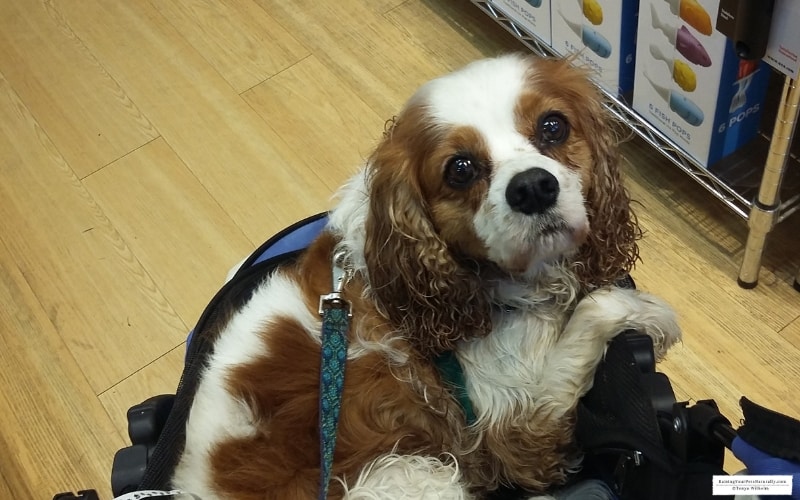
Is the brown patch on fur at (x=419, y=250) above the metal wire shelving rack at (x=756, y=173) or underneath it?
above

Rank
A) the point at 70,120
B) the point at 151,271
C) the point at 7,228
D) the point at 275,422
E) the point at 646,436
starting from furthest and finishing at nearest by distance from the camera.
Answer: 1. the point at 70,120
2. the point at 7,228
3. the point at 151,271
4. the point at 275,422
5. the point at 646,436

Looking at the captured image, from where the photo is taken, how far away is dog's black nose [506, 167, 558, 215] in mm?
996

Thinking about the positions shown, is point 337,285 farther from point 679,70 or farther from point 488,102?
point 679,70

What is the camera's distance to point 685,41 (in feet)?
5.24

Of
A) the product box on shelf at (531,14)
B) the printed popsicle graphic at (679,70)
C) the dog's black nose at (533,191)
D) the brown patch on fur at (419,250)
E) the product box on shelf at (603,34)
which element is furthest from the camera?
the product box on shelf at (531,14)

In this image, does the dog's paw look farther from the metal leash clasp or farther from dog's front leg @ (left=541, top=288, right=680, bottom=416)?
the metal leash clasp

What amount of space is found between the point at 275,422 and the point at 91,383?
89 cm

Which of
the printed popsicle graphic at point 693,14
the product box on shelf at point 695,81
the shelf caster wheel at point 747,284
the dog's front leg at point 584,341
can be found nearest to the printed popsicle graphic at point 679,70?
the product box on shelf at point 695,81

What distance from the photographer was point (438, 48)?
7.28 ft

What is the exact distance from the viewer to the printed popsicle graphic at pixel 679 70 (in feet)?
5.36

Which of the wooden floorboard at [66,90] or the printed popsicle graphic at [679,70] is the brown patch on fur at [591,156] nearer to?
the printed popsicle graphic at [679,70]

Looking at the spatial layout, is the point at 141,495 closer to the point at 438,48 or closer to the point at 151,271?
the point at 151,271

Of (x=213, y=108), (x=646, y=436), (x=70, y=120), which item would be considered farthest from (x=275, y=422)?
(x=70, y=120)

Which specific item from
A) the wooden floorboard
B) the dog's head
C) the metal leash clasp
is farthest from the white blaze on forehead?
the wooden floorboard
